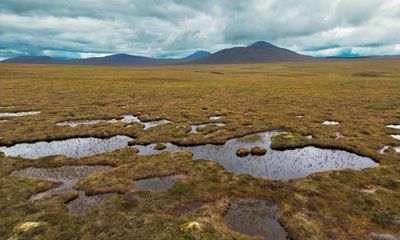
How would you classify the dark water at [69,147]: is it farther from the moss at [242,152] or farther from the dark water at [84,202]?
the moss at [242,152]

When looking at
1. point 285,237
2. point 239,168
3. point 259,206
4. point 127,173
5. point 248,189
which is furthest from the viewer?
point 239,168

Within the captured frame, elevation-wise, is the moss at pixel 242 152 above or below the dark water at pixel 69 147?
above

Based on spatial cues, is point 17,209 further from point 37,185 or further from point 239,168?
point 239,168

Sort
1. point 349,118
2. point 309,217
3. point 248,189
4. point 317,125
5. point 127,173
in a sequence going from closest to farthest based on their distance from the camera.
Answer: point 309,217 → point 248,189 → point 127,173 → point 317,125 → point 349,118

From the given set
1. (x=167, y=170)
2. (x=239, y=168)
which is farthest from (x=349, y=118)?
(x=167, y=170)

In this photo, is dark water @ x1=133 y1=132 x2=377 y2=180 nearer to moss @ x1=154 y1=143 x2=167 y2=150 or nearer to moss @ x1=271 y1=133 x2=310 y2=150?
moss @ x1=154 y1=143 x2=167 y2=150

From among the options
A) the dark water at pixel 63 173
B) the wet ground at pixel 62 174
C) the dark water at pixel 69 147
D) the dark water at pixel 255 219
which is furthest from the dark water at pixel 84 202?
the dark water at pixel 69 147
